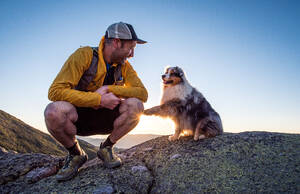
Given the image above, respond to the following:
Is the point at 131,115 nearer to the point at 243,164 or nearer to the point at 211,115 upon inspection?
the point at 243,164

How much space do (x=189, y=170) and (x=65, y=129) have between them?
1879mm

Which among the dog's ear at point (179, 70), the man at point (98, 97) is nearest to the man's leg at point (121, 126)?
the man at point (98, 97)

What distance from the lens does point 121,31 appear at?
10.9ft

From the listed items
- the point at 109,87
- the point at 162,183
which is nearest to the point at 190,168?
the point at 162,183

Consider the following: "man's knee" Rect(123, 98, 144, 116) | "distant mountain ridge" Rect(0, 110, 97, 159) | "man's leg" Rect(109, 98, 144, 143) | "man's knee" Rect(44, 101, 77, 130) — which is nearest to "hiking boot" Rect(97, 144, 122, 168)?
"man's leg" Rect(109, 98, 144, 143)

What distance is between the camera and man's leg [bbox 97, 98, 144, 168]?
11.2ft

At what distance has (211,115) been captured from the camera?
16.2 ft

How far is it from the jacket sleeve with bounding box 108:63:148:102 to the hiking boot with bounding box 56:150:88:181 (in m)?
1.13

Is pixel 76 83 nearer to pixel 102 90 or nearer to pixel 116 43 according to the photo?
pixel 102 90

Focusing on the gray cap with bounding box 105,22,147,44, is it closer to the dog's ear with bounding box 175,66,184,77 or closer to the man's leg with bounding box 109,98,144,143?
the man's leg with bounding box 109,98,144,143

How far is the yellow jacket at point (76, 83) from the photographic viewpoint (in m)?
2.99

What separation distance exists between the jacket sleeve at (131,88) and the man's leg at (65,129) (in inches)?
27.0

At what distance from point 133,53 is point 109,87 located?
0.77 m

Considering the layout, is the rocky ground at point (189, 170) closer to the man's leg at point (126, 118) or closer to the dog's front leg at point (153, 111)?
the man's leg at point (126, 118)
